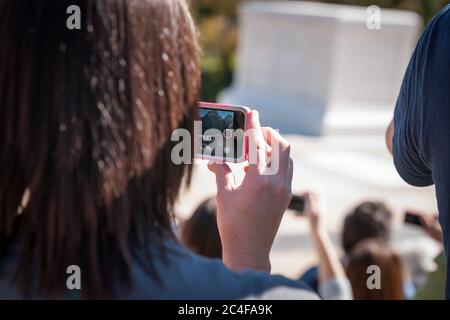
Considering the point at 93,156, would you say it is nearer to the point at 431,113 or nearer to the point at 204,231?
the point at 431,113

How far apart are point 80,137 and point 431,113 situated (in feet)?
2.47

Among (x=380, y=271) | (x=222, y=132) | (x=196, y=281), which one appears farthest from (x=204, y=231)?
(x=196, y=281)

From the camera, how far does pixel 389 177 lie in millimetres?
7980

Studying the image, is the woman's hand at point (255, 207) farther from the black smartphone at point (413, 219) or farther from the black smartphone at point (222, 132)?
the black smartphone at point (413, 219)

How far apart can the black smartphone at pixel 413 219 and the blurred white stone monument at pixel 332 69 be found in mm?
7157

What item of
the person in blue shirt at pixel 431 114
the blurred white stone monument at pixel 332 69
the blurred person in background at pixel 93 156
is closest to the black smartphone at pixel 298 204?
the person in blue shirt at pixel 431 114

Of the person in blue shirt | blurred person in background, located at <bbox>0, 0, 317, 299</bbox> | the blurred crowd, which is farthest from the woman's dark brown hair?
the blurred crowd

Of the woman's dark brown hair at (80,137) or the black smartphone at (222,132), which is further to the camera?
the black smartphone at (222,132)

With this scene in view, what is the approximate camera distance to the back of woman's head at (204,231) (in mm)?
2648

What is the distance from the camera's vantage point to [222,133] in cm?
135
